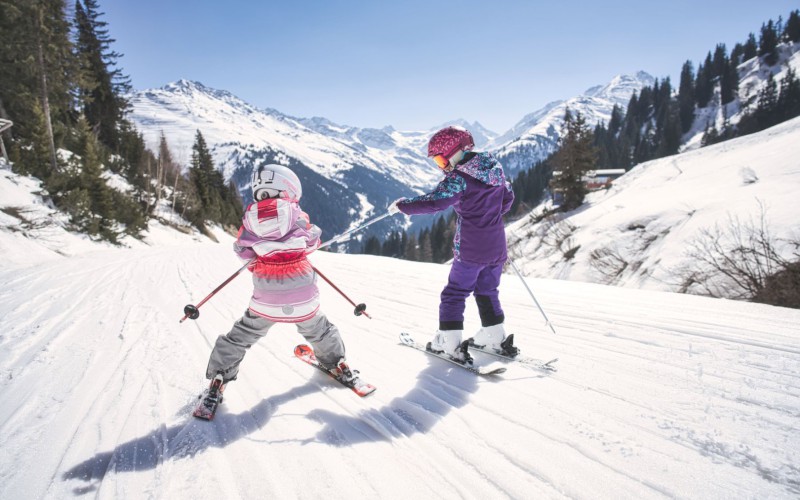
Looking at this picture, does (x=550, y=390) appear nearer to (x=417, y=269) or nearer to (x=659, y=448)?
(x=659, y=448)

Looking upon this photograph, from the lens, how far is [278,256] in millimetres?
2662

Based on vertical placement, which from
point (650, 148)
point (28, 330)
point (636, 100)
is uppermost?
point (636, 100)

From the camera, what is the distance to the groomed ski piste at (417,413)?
5.96 feet

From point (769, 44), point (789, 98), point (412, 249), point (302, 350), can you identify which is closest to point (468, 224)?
point (302, 350)

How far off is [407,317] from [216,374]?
2.75 metres

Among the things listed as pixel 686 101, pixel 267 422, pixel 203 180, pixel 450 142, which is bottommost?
pixel 267 422

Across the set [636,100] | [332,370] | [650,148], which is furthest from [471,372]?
[636,100]

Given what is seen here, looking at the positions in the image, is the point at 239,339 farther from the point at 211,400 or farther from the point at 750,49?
the point at 750,49

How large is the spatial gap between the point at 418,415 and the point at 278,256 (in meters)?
1.53

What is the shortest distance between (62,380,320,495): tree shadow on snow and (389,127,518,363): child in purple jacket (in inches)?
65.1

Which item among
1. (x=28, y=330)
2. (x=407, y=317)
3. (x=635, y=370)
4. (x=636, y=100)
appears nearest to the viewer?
(x=635, y=370)

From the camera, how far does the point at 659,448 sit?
78.5 inches

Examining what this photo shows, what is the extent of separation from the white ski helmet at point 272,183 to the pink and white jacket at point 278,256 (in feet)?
0.24

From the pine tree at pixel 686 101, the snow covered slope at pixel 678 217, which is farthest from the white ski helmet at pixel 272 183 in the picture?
the pine tree at pixel 686 101
